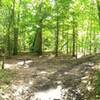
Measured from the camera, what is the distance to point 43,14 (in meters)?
27.2

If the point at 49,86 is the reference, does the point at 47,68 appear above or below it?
below

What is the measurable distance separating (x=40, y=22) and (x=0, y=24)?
7.75 m

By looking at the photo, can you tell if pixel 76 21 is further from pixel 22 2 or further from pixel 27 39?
pixel 27 39

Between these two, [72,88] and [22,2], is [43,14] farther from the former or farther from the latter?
[72,88]

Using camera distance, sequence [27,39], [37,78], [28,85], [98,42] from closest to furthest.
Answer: [28,85] → [37,78] → [98,42] → [27,39]

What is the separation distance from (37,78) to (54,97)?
399cm

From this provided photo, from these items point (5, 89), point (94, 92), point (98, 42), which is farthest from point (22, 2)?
point (94, 92)

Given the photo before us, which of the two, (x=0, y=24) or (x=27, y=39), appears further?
(x=27, y=39)

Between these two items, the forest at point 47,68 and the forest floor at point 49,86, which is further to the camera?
the forest at point 47,68

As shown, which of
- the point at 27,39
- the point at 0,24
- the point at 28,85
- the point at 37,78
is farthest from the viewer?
the point at 27,39

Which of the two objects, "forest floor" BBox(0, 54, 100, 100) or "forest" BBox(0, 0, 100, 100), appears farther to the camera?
"forest" BBox(0, 0, 100, 100)

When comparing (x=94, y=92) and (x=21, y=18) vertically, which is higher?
(x=21, y=18)

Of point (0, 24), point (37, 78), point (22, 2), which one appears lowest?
point (37, 78)

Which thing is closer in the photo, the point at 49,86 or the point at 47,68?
the point at 49,86
